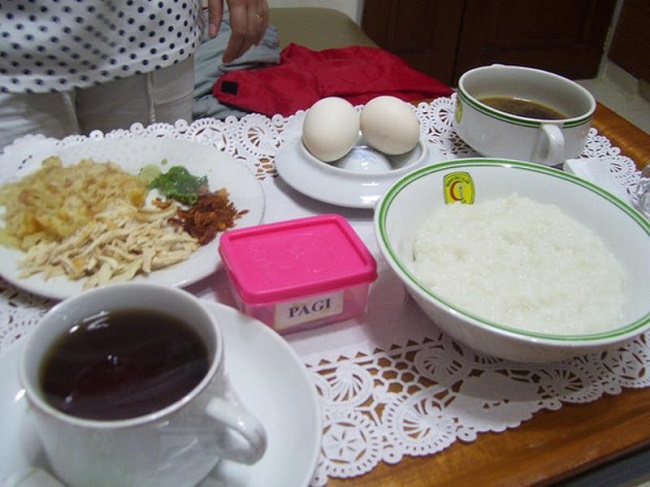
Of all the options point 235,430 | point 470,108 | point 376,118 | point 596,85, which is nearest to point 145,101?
point 376,118

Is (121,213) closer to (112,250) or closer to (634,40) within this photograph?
(112,250)

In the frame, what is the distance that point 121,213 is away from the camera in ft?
2.45

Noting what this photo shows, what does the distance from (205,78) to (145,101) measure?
613 millimetres

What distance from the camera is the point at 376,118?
→ 2.84 ft

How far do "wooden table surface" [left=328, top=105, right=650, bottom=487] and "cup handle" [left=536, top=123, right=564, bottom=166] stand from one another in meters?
0.36

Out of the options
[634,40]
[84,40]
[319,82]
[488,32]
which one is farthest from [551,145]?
[634,40]

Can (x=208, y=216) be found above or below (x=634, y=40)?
above

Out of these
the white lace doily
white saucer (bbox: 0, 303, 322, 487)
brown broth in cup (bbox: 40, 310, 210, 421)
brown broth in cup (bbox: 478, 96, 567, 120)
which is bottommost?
the white lace doily

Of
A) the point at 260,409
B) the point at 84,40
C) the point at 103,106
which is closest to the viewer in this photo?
the point at 260,409

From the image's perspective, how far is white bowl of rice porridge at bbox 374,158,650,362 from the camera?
1.82 ft

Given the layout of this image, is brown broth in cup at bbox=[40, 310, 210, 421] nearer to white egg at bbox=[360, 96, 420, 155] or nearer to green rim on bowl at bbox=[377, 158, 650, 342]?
green rim on bowl at bbox=[377, 158, 650, 342]

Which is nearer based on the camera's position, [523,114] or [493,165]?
[493,165]

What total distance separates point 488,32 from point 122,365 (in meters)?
2.67

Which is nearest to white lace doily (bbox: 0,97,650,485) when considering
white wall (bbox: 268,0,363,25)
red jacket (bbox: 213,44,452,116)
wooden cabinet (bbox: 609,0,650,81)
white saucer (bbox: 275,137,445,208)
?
white saucer (bbox: 275,137,445,208)
